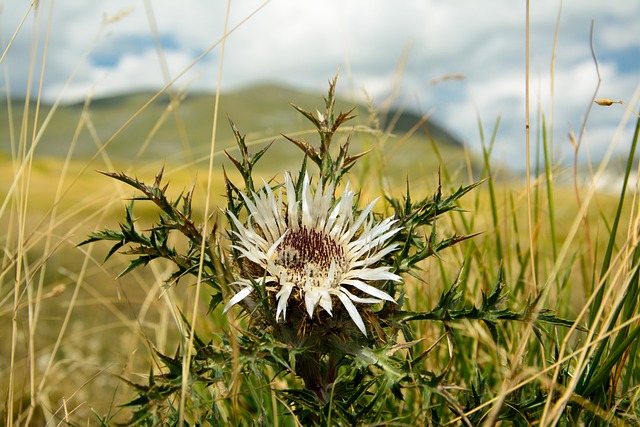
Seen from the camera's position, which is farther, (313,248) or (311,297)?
(313,248)

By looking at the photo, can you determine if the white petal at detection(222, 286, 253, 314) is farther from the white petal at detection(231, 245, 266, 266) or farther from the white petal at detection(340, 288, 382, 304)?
the white petal at detection(340, 288, 382, 304)

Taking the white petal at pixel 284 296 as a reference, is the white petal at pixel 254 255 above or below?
above

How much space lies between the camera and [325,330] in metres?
1.26

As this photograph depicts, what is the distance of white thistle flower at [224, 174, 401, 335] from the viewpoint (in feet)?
4.00

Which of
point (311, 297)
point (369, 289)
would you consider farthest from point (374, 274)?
point (311, 297)

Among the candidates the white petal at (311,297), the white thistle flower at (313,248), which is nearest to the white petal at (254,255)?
the white thistle flower at (313,248)

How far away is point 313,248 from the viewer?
137cm

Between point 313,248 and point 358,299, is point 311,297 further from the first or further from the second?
point 313,248

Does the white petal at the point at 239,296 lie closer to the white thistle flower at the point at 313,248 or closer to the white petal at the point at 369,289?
the white thistle flower at the point at 313,248

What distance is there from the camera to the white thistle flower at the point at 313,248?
4.00 feet

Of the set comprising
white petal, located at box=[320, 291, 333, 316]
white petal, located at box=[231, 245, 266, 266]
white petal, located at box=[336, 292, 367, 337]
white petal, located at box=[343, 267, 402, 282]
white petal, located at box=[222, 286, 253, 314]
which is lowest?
white petal, located at box=[336, 292, 367, 337]

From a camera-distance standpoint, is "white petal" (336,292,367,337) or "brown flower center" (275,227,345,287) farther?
"brown flower center" (275,227,345,287)

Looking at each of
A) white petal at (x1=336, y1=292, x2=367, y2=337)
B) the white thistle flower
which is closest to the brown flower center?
the white thistle flower

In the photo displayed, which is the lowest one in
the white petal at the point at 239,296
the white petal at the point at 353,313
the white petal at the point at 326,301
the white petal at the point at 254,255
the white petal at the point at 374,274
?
the white petal at the point at 353,313
